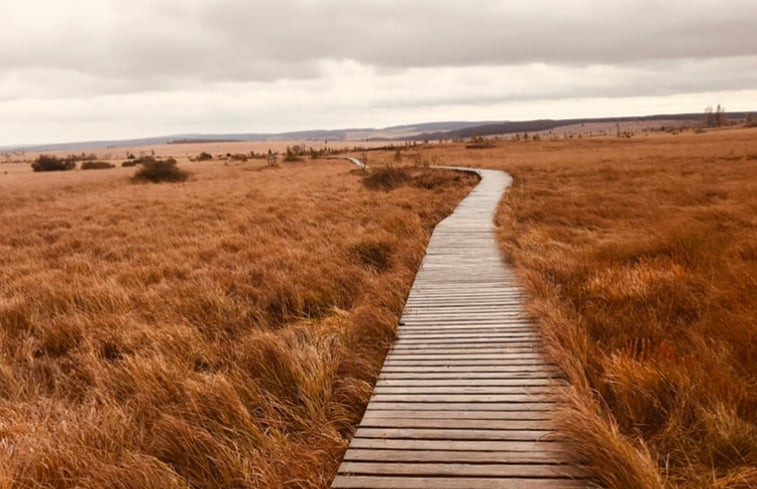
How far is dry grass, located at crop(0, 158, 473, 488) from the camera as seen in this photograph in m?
3.23

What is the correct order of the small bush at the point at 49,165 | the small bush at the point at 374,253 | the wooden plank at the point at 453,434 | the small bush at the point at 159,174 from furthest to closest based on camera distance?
1. the small bush at the point at 49,165
2. the small bush at the point at 159,174
3. the small bush at the point at 374,253
4. the wooden plank at the point at 453,434

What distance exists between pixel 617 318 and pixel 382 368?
2610 mm

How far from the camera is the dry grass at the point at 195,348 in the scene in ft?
10.6

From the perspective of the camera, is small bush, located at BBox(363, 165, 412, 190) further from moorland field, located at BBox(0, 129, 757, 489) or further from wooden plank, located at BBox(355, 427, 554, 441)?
wooden plank, located at BBox(355, 427, 554, 441)

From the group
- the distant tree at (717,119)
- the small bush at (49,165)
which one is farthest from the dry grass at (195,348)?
the distant tree at (717,119)

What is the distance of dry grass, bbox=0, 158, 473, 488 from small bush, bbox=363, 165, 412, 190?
27.1 ft

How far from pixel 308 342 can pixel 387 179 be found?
1670cm

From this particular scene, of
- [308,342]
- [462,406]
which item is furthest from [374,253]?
[462,406]

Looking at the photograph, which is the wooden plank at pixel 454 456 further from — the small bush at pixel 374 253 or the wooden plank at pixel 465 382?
the small bush at pixel 374 253

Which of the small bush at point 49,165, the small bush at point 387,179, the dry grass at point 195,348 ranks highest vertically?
the small bush at point 49,165

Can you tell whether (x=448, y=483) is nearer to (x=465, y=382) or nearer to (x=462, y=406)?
(x=462, y=406)

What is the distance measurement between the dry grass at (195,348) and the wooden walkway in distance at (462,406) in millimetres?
263

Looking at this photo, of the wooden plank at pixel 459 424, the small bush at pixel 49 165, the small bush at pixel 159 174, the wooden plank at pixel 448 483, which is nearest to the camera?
the wooden plank at pixel 448 483

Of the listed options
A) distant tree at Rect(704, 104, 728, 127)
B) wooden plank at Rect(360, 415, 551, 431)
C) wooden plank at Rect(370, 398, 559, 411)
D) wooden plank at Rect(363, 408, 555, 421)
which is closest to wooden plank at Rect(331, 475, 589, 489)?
wooden plank at Rect(360, 415, 551, 431)
